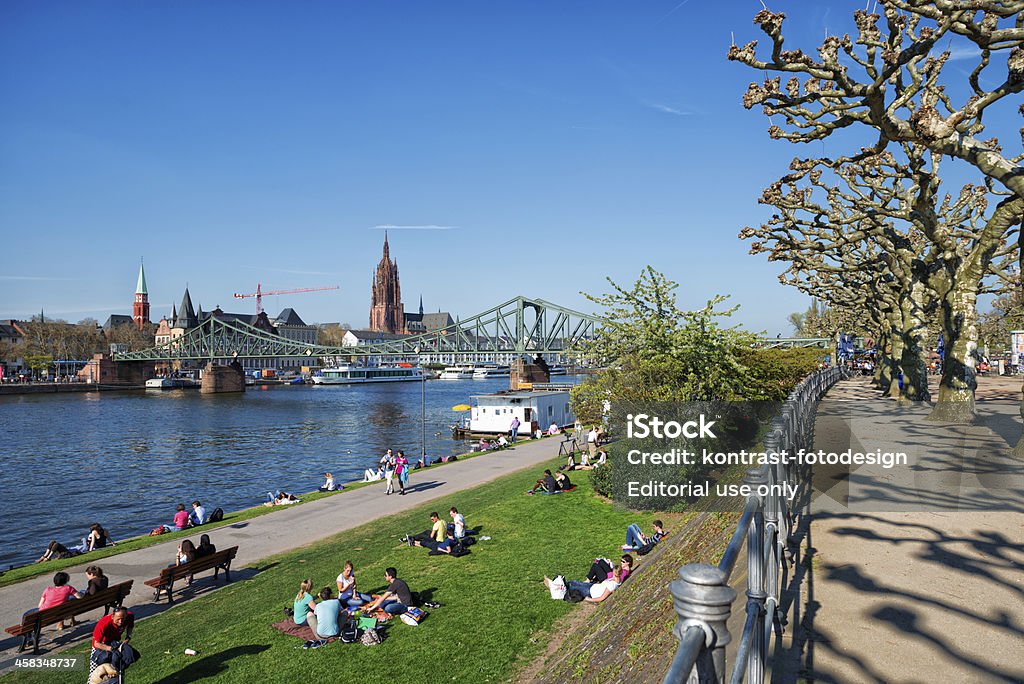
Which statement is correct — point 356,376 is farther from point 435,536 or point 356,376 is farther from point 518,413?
point 435,536

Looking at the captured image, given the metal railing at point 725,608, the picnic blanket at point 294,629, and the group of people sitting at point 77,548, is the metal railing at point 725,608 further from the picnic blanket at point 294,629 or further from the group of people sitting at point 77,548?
the group of people sitting at point 77,548

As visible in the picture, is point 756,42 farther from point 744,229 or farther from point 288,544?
point 288,544

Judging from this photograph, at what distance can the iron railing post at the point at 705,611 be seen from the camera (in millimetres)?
2160

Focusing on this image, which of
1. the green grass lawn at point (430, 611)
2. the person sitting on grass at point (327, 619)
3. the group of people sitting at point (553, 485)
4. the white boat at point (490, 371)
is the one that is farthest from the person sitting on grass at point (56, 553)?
the white boat at point (490, 371)

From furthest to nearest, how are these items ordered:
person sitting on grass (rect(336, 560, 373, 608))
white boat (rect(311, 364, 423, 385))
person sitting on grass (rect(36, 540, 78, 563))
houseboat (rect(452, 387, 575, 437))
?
white boat (rect(311, 364, 423, 385)) < houseboat (rect(452, 387, 575, 437)) < person sitting on grass (rect(36, 540, 78, 563)) < person sitting on grass (rect(336, 560, 373, 608))

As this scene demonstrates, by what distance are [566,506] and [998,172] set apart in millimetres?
12361

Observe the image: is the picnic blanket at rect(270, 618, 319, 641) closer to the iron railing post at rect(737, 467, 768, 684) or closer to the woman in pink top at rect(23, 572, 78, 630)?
the woman in pink top at rect(23, 572, 78, 630)

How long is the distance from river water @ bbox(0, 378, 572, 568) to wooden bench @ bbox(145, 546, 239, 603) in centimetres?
1114

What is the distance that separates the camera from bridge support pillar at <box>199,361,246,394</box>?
126 metres

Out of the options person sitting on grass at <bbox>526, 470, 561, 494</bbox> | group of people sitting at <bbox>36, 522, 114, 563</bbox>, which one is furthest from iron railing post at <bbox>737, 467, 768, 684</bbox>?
group of people sitting at <bbox>36, 522, 114, 563</bbox>

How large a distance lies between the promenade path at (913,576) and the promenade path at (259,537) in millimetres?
12699

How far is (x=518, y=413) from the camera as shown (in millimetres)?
50812

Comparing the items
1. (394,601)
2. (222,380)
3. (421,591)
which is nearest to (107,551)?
Answer: (421,591)

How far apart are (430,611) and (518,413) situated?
38882 millimetres
